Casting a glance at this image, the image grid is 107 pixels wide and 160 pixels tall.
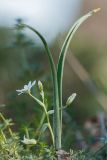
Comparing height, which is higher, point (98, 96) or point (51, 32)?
point (51, 32)

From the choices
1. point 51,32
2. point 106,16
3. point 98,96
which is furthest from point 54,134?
point 106,16

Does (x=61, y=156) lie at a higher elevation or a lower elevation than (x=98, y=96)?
lower

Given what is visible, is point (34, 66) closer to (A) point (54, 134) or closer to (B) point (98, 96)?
(B) point (98, 96)

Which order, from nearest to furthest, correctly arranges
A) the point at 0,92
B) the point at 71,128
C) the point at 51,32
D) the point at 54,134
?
1. the point at 54,134
2. the point at 71,128
3. the point at 0,92
4. the point at 51,32

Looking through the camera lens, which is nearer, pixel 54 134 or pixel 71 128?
pixel 54 134

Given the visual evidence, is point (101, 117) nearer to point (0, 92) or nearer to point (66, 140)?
point (66, 140)

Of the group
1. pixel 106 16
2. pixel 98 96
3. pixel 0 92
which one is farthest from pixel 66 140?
pixel 106 16

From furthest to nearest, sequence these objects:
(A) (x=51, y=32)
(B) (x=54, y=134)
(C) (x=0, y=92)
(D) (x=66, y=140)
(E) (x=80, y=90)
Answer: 1. (A) (x=51, y=32)
2. (E) (x=80, y=90)
3. (C) (x=0, y=92)
4. (D) (x=66, y=140)
5. (B) (x=54, y=134)


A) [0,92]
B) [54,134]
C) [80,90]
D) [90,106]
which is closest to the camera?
[54,134]

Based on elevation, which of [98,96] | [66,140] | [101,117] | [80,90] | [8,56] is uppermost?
[8,56]
